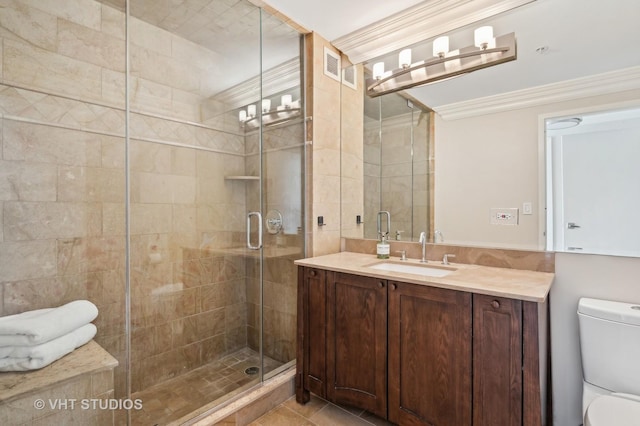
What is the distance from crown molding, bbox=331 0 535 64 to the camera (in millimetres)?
1794

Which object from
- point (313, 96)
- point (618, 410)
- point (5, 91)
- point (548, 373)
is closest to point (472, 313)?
point (618, 410)

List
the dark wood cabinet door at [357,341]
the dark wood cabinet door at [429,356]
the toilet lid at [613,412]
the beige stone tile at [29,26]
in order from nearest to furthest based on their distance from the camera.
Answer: the toilet lid at [613,412] → the dark wood cabinet door at [429,356] → the beige stone tile at [29,26] → the dark wood cabinet door at [357,341]

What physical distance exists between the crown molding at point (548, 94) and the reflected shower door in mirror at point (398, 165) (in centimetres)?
22

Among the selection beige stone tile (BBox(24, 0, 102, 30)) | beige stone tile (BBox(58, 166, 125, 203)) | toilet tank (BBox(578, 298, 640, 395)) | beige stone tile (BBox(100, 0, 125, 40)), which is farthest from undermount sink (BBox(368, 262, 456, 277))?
beige stone tile (BBox(24, 0, 102, 30))

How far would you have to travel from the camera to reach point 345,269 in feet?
5.66

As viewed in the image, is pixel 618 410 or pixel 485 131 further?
pixel 485 131

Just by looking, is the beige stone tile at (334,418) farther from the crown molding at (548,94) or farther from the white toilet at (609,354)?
the crown molding at (548,94)

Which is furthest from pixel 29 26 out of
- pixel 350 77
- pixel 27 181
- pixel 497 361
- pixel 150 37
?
pixel 497 361

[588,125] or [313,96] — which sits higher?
[313,96]

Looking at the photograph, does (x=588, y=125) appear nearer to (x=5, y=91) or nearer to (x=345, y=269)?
(x=345, y=269)

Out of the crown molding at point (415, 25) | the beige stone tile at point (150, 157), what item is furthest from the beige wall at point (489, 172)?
the beige stone tile at point (150, 157)

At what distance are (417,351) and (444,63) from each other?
68.5 inches

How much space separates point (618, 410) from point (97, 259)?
2.51 metres

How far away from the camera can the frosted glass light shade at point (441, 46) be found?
1948 mm
